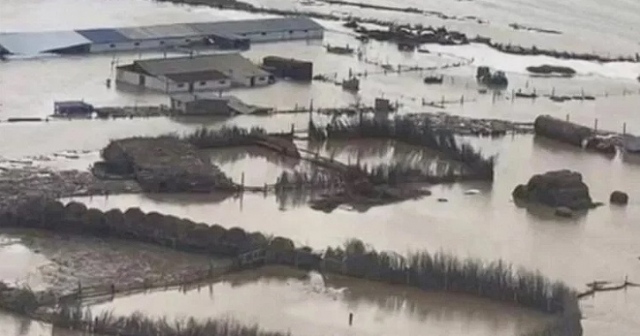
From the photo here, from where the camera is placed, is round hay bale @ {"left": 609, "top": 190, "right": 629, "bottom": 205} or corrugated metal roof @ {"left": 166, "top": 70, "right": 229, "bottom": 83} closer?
round hay bale @ {"left": 609, "top": 190, "right": 629, "bottom": 205}

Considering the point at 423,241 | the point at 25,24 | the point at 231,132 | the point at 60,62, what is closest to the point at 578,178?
the point at 423,241

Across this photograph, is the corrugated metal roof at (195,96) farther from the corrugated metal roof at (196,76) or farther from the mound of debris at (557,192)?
the mound of debris at (557,192)

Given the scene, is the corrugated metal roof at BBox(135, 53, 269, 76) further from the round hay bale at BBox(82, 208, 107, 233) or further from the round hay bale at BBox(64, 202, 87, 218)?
the round hay bale at BBox(82, 208, 107, 233)

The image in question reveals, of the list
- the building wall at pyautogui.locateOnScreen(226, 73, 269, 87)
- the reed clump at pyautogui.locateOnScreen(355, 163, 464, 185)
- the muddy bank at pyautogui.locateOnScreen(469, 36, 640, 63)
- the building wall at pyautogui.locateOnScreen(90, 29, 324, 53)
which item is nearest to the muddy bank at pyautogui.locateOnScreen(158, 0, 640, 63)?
the muddy bank at pyautogui.locateOnScreen(469, 36, 640, 63)

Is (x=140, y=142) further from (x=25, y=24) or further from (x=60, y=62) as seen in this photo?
(x=25, y=24)

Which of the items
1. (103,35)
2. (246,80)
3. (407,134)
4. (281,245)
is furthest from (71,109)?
(281,245)

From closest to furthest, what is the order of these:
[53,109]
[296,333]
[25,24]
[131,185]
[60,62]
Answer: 1. [296,333]
2. [131,185]
3. [53,109]
4. [60,62]
5. [25,24]
